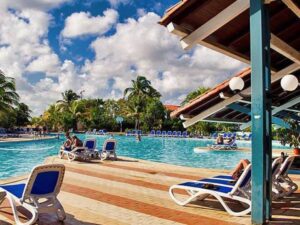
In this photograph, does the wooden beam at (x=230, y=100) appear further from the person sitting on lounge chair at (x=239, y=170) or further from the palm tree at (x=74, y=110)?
the palm tree at (x=74, y=110)

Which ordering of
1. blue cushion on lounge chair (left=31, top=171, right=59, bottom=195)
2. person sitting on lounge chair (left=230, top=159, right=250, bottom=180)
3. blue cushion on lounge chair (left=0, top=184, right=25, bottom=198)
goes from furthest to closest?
person sitting on lounge chair (left=230, top=159, right=250, bottom=180) → blue cushion on lounge chair (left=0, top=184, right=25, bottom=198) → blue cushion on lounge chair (left=31, top=171, right=59, bottom=195)

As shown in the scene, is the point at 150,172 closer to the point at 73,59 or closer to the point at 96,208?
the point at 96,208

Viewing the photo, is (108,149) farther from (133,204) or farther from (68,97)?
(68,97)

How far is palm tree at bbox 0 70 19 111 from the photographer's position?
37131mm

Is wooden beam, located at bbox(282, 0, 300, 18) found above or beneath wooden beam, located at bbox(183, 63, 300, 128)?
above

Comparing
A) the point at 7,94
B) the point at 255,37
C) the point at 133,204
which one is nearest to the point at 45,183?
the point at 133,204

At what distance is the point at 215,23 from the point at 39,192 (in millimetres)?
3982

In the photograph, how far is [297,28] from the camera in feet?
24.4

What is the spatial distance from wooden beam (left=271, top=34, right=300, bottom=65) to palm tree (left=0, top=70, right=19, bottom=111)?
3443 centimetres

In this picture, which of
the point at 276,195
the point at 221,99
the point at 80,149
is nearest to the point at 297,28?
the point at 221,99

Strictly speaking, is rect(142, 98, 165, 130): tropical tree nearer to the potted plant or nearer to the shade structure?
the potted plant

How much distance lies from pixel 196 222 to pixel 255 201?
0.98 m

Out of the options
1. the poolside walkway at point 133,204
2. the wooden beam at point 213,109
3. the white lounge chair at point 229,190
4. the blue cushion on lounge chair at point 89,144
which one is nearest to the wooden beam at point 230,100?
the wooden beam at point 213,109

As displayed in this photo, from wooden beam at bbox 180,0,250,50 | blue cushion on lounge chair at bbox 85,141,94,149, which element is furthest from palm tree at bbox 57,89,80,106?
wooden beam at bbox 180,0,250,50
